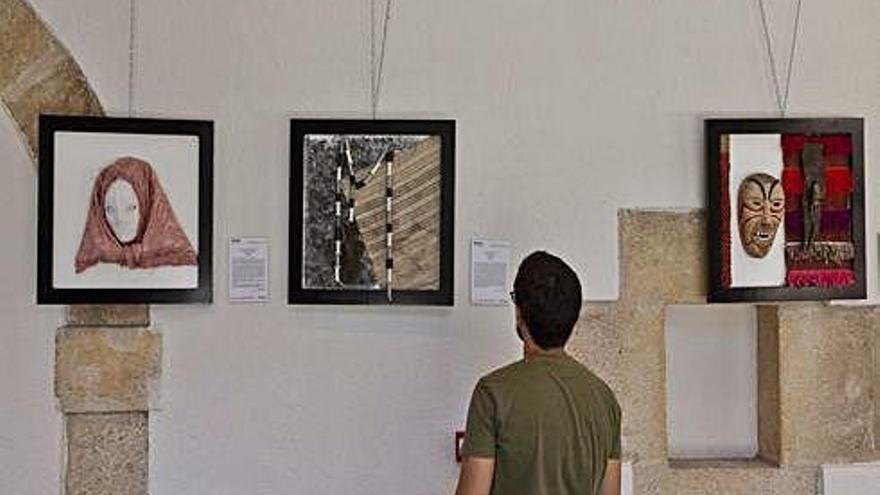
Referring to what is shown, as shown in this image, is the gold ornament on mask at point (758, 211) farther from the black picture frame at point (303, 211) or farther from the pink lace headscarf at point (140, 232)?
the pink lace headscarf at point (140, 232)

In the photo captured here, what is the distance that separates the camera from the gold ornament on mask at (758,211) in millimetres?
2893

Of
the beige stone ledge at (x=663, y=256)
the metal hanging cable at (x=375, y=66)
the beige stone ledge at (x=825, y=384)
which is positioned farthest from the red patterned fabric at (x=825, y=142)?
the metal hanging cable at (x=375, y=66)

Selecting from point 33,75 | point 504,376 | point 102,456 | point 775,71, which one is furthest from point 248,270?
point 775,71

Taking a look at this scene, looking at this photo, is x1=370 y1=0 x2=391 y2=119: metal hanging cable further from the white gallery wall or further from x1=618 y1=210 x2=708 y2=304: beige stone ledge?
x1=618 y1=210 x2=708 y2=304: beige stone ledge

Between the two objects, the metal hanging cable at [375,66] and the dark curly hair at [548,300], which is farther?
the metal hanging cable at [375,66]

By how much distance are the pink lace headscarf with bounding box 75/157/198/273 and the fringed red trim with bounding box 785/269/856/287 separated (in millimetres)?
1589

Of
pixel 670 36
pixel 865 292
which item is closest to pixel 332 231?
pixel 670 36

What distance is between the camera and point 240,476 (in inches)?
111

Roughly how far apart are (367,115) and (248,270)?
0.52m

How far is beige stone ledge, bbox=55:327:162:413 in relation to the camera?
2770 mm

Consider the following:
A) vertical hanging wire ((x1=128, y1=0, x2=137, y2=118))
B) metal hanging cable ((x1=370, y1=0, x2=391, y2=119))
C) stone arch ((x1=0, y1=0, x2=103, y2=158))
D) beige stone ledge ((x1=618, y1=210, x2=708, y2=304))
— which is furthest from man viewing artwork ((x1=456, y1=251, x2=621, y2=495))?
stone arch ((x1=0, y1=0, x2=103, y2=158))

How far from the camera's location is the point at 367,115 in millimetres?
2877

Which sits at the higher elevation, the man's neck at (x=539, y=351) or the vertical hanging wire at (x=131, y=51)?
the vertical hanging wire at (x=131, y=51)

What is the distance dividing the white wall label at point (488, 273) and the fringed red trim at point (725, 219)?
0.58m
